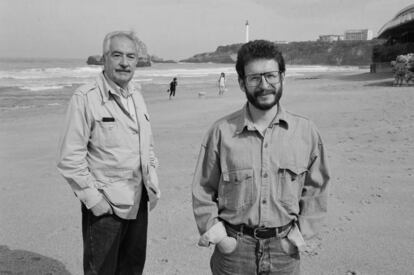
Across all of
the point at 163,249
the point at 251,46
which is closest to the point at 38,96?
the point at 163,249

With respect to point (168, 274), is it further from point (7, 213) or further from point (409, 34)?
point (409, 34)

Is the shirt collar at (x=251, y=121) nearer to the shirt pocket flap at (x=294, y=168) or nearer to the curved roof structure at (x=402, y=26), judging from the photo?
the shirt pocket flap at (x=294, y=168)

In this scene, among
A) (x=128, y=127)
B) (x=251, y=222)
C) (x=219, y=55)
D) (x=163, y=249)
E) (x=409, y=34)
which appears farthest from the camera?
(x=219, y=55)

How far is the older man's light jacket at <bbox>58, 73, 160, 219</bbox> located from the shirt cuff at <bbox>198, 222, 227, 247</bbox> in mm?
722

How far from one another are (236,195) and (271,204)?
0.19 meters

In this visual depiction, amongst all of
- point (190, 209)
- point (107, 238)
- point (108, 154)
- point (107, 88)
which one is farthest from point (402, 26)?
point (107, 238)

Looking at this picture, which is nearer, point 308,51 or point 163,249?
point 163,249

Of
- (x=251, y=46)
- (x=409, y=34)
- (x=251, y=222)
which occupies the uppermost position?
(x=409, y=34)

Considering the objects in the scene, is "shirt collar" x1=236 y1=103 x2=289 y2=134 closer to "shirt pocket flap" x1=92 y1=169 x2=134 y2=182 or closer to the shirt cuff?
the shirt cuff

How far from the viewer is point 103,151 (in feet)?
8.32

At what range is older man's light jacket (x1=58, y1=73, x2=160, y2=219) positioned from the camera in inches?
95.4

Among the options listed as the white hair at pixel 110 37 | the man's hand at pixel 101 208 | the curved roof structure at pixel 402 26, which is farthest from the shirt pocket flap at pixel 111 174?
the curved roof structure at pixel 402 26

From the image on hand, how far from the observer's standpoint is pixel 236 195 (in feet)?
6.78

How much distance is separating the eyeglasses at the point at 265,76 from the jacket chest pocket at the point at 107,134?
0.96 metres
